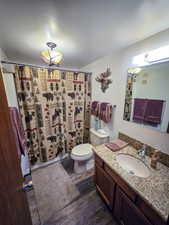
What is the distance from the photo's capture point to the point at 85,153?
1809mm

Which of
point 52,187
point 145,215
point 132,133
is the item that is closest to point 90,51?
point 132,133

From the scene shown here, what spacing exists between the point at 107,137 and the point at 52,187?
129 centimetres

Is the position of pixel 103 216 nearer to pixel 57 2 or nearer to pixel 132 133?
pixel 132 133

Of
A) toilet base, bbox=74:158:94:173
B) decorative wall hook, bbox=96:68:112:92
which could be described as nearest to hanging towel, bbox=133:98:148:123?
decorative wall hook, bbox=96:68:112:92

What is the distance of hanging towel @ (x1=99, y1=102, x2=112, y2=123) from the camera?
5.69 ft

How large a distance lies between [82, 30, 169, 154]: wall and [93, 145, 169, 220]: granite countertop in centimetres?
29

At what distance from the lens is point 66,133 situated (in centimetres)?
217

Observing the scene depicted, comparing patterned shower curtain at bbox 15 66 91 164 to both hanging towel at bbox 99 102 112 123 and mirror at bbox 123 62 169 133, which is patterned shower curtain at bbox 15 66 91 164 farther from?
mirror at bbox 123 62 169 133

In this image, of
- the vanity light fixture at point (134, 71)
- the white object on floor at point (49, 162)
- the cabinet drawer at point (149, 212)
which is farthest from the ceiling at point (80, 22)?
the white object on floor at point (49, 162)

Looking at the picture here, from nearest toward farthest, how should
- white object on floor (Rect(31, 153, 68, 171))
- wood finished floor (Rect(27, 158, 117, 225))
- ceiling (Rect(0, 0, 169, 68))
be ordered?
ceiling (Rect(0, 0, 169, 68)), wood finished floor (Rect(27, 158, 117, 225)), white object on floor (Rect(31, 153, 68, 171))

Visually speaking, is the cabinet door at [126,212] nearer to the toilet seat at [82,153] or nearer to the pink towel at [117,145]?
the pink towel at [117,145]

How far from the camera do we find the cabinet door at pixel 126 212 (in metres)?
0.80

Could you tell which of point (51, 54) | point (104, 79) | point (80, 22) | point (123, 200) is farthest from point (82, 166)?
point (80, 22)

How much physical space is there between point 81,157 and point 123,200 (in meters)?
0.92
